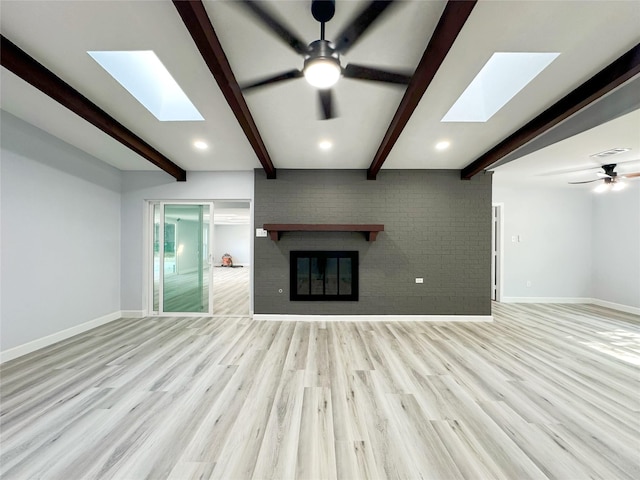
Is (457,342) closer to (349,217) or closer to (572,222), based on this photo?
(349,217)

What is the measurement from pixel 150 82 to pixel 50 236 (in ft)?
8.13

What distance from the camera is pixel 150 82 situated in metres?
2.65

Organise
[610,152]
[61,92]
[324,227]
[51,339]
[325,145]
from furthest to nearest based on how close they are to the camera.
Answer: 1. [324,227]
2. [325,145]
3. [610,152]
4. [51,339]
5. [61,92]

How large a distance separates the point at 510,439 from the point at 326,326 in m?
2.67

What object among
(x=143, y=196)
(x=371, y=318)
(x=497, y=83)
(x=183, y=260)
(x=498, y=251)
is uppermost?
(x=497, y=83)

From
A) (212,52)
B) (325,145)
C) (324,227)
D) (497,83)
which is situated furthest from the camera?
(324,227)

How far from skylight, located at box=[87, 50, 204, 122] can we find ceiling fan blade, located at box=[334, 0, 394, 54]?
66.6 inches

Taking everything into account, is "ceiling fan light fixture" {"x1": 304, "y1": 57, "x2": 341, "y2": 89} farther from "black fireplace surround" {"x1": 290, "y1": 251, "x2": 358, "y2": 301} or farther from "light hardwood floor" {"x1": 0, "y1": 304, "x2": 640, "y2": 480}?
"black fireplace surround" {"x1": 290, "y1": 251, "x2": 358, "y2": 301}

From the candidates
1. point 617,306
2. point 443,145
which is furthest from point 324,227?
point 617,306

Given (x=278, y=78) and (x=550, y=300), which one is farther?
(x=550, y=300)

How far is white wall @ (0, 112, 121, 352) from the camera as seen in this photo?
9.12ft

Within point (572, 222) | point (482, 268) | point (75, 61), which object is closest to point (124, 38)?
point (75, 61)

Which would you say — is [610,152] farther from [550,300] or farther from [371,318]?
[371,318]

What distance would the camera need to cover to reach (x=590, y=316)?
4.53 metres
